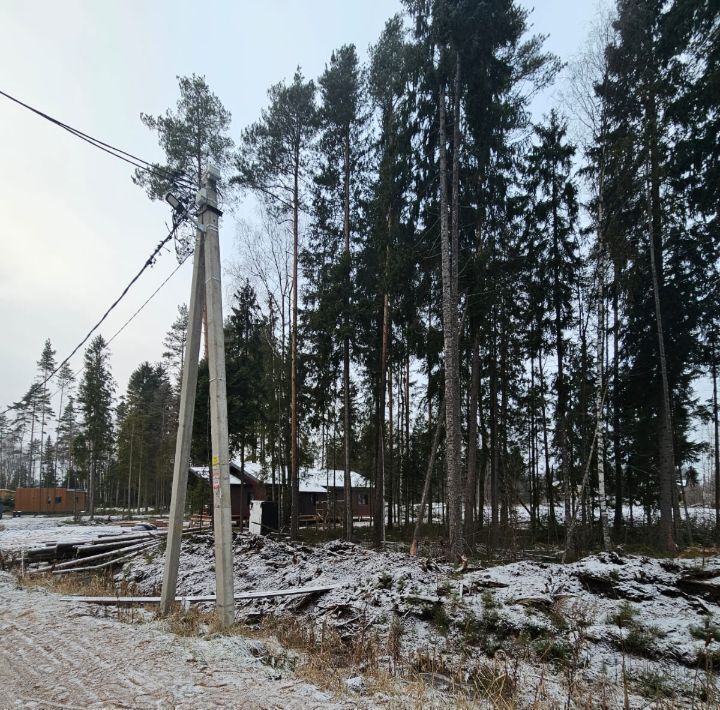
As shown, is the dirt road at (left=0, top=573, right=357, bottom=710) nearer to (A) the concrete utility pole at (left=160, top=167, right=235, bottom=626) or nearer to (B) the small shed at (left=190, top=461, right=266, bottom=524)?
(A) the concrete utility pole at (left=160, top=167, right=235, bottom=626)

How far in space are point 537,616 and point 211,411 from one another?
4.87 meters

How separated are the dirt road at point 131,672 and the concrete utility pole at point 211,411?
2.41 ft

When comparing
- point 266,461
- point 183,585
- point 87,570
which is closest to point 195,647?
point 183,585

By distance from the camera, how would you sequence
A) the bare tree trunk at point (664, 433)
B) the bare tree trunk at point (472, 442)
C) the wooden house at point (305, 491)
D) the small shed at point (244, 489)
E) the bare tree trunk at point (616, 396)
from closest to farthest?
the bare tree trunk at point (664, 433) < the bare tree trunk at point (472, 442) < the bare tree trunk at point (616, 396) < the wooden house at point (305, 491) < the small shed at point (244, 489)

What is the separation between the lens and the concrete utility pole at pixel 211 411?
562cm

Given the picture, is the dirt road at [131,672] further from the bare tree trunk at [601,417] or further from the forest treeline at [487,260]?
the bare tree trunk at [601,417]

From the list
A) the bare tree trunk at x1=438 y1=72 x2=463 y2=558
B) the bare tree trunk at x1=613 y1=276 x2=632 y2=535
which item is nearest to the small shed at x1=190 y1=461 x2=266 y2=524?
the bare tree trunk at x1=613 y1=276 x2=632 y2=535

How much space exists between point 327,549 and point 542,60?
13.4 metres

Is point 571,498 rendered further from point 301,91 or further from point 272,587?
point 301,91

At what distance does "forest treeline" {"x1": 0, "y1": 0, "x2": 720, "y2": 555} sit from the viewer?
38.4 feet

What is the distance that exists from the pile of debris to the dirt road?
1790 millimetres

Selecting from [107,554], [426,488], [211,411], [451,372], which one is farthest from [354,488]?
[211,411]

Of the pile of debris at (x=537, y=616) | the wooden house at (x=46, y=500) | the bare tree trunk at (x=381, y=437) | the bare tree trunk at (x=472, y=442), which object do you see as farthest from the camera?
the wooden house at (x=46, y=500)

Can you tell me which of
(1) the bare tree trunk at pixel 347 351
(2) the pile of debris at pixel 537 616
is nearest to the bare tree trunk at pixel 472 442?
(1) the bare tree trunk at pixel 347 351
